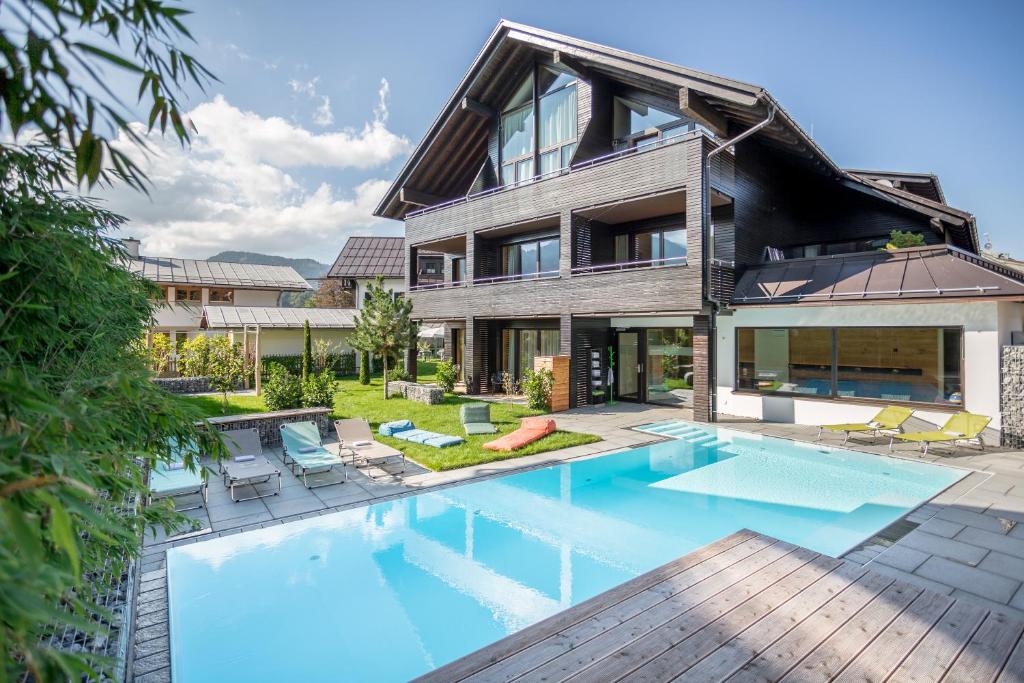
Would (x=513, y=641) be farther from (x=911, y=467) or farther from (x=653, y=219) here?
(x=653, y=219)

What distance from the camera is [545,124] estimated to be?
18.7 metres

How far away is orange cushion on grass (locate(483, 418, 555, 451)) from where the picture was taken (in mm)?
11248

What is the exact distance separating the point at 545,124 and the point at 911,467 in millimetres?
15371

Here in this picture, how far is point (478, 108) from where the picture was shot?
20.3 meters

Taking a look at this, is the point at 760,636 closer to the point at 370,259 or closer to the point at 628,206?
the point at 628,206

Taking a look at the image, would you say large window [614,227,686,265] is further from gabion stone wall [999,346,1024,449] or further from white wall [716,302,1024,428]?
gabion stone wall [999,346,1024,449]

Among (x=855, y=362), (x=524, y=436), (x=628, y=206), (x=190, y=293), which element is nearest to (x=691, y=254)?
(x=628, y=206)

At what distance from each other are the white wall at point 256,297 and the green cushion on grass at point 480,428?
2399 centimetres

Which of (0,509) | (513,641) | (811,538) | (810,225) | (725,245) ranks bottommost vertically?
(811,538)

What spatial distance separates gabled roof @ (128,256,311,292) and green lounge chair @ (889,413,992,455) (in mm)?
30631

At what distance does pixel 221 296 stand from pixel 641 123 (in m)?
26.2

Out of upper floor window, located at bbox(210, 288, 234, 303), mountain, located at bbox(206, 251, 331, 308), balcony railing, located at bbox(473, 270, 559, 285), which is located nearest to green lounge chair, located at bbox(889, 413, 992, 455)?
balcony railing, located at bbox(473, 270, 559, 285)

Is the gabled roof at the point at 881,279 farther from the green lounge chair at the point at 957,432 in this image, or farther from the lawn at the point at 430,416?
the lawn at the point at 430,416

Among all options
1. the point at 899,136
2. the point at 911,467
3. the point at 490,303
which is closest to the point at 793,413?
the point at 911,467
